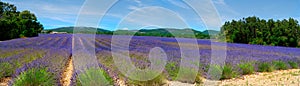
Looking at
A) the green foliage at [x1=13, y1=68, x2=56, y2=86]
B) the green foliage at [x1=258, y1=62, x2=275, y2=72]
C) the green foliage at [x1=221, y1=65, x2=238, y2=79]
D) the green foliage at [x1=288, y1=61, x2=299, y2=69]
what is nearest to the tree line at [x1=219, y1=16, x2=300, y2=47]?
the green foliage at [x1=288, y1=61, x2=299, y2=69]

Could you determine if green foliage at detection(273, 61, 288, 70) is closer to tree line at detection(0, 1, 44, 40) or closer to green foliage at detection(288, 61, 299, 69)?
green foliage at detection(288, 61, 299, 69)

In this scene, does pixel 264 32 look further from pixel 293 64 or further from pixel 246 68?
pixel 246 68

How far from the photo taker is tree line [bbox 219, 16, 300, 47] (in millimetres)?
29797

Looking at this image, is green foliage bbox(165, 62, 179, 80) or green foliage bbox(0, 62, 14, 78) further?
green foliage bbox(165, 62, 179, 80)

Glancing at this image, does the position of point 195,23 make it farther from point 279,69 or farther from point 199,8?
point 279,69

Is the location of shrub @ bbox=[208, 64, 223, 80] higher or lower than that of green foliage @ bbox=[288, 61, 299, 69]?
higher

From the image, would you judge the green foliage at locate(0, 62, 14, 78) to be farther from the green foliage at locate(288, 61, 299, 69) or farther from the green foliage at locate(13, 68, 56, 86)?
the green foliage at locate(288, 61, 299, 69)

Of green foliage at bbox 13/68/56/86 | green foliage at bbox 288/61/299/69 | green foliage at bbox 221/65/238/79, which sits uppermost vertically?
green foliage at bbox 13/68/56/86

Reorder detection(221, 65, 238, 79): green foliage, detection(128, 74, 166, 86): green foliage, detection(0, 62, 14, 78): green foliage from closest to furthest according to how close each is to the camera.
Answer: detection(128, 74, 166, 86): green foliage
detection(0, 62, 14, 78): green foliage
detection(221, 65, 238, 79): green foliage

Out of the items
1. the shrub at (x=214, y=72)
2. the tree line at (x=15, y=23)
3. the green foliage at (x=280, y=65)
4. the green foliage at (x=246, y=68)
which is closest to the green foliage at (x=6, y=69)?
the shrub at (x=214, y=72)

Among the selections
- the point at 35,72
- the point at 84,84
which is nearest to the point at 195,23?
the point at 84,84

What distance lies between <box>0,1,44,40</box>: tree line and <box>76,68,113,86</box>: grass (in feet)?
85.1

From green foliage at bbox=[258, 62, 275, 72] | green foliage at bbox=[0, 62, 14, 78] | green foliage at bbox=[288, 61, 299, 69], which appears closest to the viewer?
green foliage at bbox=[0, 62, 14, 78]

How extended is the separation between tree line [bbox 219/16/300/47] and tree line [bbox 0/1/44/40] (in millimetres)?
20387
